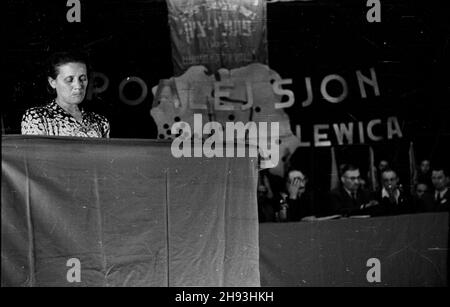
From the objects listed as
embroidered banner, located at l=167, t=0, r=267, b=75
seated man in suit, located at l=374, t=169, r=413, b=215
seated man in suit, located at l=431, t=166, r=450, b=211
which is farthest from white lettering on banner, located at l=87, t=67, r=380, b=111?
seated man in suit, located at l=431, t=166, r=450, b=211

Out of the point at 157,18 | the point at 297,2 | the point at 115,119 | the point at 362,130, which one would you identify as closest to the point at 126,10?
the point at 157,18

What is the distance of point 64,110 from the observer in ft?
15.2

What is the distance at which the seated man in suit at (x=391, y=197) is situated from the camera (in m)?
5.91

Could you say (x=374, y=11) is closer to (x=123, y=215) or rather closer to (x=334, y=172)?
(x=334, y=172)

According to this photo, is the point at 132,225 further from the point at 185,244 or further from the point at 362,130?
the point at 362,130

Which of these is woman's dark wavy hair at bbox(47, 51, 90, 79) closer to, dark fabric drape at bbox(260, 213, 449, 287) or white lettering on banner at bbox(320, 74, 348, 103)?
dark fabric drape at bbox(260, 213, 449, 287)

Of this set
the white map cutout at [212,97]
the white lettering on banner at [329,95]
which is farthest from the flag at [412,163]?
the white map cutout at [212,97]

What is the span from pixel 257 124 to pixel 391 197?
1.19 meters

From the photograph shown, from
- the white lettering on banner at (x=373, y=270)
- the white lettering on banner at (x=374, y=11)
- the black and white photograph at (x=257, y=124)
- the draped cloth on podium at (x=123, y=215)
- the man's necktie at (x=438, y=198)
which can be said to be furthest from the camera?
the man's necktie at (x=438, y=198)

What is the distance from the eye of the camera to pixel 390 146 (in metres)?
6.27

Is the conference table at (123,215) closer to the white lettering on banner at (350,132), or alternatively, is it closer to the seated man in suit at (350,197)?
the seated man in suit at (350,197)

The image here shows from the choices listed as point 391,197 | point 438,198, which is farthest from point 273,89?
point 438,198

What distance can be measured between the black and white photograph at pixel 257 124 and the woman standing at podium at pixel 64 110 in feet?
0.04

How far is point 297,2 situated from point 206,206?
2.35m
